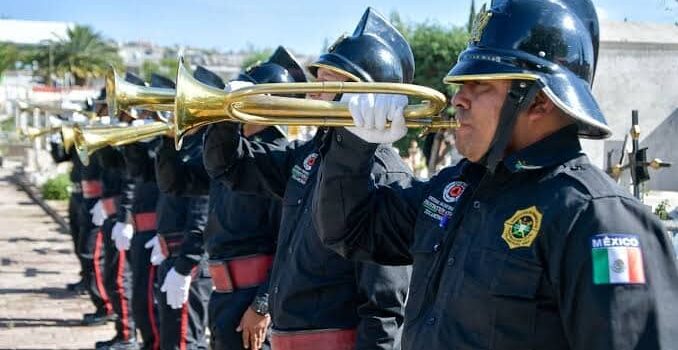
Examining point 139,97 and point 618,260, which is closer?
point 618,260

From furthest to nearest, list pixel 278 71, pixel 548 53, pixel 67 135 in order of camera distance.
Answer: pixel 67 135 < pixel 278 71 < pixel 548 53

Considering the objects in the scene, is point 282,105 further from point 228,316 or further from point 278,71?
point 278,71

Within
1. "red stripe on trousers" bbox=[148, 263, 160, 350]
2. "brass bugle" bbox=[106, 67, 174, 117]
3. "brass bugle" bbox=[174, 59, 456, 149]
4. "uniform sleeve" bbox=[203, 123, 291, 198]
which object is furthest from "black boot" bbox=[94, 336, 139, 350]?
"brass bugle" bbox=[174, 59, 456, 149]

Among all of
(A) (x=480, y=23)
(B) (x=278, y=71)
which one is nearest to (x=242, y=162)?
(B) (x=278, y=71)

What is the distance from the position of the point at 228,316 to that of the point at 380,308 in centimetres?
172

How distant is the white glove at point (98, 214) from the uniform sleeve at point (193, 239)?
323 centimetres

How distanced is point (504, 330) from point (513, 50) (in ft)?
2.33

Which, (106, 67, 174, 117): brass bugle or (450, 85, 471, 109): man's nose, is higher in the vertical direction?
(450, 85, 471, 109): man's nose

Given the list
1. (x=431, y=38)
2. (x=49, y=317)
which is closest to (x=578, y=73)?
(x=49, y=317)

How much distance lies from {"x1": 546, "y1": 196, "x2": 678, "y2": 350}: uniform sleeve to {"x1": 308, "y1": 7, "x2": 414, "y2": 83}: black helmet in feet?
5.78

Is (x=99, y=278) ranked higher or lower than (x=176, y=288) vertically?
lower

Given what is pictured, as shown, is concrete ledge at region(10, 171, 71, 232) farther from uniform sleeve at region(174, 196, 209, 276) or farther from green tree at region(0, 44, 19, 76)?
green tree at region(0, 44, 19, 76)

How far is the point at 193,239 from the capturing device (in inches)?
255

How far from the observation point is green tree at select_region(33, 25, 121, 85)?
53062mm
